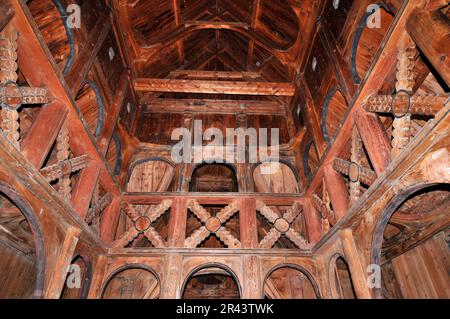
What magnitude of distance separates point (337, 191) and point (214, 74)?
217 inches

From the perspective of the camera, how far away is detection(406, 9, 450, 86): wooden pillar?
8.63 feet

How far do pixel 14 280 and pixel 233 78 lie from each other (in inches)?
299

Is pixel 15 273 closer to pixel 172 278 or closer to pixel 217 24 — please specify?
pixel 172 278

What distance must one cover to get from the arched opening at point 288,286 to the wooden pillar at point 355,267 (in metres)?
2.17

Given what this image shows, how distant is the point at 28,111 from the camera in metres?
4.67

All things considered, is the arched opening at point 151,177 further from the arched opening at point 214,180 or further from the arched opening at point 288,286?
the arched opening at point 288,286

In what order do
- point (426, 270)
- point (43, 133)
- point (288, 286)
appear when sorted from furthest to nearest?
point (288, 286) → point (426, 270) → point (43, 133)

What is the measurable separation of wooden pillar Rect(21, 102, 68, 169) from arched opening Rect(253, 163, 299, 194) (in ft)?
15.1

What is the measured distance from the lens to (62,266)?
12.7ft

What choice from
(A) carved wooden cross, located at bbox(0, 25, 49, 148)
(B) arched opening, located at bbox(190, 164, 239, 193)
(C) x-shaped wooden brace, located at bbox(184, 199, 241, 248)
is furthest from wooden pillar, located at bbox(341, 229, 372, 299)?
(B) arched opening, located at bbox(190, 164, 239, 193)

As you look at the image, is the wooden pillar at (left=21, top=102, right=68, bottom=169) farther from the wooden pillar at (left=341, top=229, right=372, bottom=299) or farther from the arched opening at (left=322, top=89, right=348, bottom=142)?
the arched opening at (left=322, top=89, right=348, bottom=142)

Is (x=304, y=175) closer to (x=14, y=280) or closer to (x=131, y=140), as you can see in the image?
(x=131, y=140)

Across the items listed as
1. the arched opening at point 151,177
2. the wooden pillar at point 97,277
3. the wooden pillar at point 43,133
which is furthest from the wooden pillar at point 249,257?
the wooden pillar at point 43,133

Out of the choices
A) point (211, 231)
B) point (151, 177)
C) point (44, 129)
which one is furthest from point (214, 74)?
point (44, 129)
